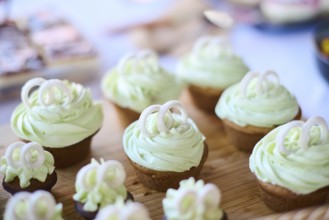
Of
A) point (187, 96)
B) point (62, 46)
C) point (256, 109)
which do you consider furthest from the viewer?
point (62, 46)

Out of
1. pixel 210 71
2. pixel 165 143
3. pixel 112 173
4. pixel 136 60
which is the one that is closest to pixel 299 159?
pixel 165 143

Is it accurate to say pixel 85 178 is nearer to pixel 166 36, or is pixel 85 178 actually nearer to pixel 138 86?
pixel 138 86

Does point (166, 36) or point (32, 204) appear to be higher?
point (32, 204)

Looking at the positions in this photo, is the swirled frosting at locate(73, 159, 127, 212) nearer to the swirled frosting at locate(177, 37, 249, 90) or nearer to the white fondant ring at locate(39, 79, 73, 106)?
the white fondant ring at locate(39, 79, 73, 106)

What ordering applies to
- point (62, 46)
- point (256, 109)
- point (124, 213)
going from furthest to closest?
point (62, 46), point (256, 109), point (124, 213)

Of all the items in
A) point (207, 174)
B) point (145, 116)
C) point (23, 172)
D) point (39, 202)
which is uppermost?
point (145, 116)

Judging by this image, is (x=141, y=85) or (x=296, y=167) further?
(x=141, y=85)
